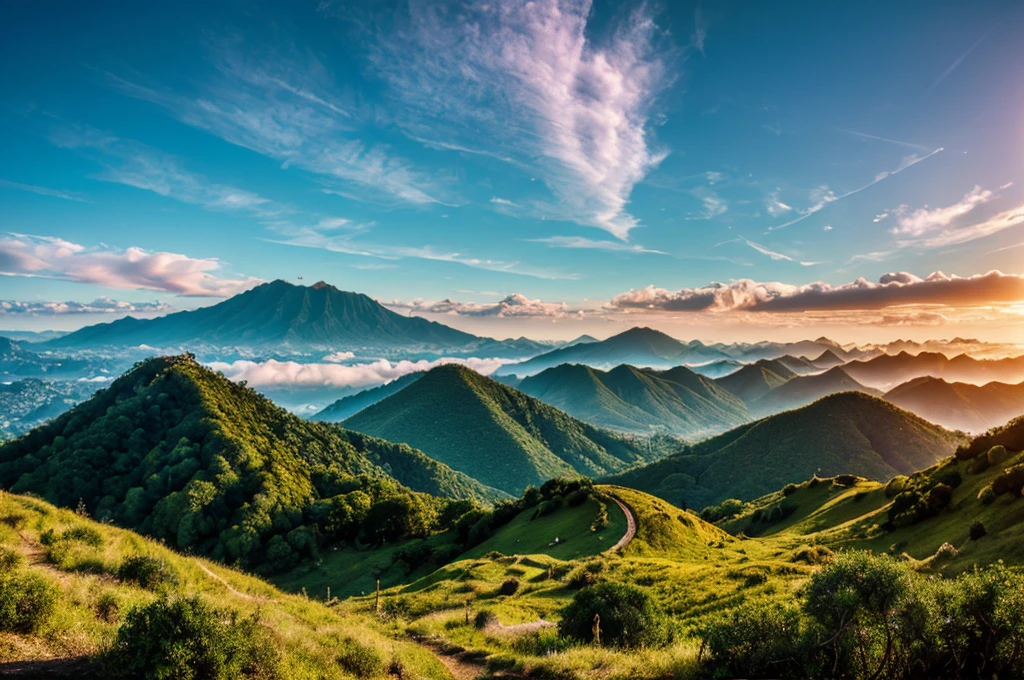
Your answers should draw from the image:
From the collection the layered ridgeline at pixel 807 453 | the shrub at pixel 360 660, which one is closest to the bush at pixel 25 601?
the shrub at pixel 360 660

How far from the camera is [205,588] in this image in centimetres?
2112

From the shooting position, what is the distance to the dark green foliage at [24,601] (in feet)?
38.2

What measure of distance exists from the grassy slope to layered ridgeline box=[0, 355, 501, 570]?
63925 mm

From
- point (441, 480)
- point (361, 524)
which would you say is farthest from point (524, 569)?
point (441, 480)

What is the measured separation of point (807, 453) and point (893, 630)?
569 ft

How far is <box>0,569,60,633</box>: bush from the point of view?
38.2ft

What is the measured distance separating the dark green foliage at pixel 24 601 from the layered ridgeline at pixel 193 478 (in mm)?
75941

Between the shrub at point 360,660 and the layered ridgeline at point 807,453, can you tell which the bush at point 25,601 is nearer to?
the shrub at point 360,660

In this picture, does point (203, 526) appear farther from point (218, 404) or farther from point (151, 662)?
point (151, 662)

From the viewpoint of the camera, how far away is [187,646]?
1151 cm

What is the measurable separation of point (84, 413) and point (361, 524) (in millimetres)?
75933

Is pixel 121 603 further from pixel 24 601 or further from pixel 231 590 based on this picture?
pixel 231 590

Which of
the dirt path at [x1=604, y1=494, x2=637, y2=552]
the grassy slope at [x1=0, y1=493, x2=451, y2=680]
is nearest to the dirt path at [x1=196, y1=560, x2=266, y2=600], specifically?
the grassy slope at [x1=0, y1=493, x2=451, y2=680]

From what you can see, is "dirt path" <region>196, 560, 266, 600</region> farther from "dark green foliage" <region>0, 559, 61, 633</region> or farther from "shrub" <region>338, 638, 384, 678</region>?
"dark green foliage" <region>0, 559, 61, 633</region>
